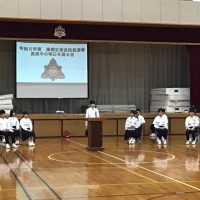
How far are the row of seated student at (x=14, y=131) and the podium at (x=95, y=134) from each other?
238 cm

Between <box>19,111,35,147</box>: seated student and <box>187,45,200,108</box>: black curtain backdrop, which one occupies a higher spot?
<box>187,45,200,108</box>: black curtain backdrop

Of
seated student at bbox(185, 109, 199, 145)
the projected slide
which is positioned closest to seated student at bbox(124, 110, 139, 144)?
seated student at bbox(185, 109, 199, 145)

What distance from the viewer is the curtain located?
19422 millimetres

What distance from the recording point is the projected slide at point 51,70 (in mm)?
18031

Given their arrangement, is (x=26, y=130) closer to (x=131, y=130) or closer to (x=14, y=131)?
(x=14, y=131)

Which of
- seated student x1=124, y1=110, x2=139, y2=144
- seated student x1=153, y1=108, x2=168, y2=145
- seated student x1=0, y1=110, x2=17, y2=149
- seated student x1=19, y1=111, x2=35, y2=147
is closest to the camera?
seated student x1=0, y1=110, x2=17, y2=149

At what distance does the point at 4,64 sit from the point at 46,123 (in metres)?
3.18

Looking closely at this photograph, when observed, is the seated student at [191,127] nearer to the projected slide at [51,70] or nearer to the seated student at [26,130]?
the seated student at [26,130]

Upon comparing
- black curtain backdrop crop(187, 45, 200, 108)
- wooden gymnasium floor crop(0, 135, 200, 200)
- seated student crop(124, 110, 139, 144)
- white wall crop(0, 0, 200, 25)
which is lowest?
wooden gymnasium floor crop(0, 135, 200, 200)

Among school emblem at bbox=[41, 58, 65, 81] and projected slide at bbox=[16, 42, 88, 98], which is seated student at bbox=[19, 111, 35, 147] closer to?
projected slide at bbox=[16, 42, 88, 98]

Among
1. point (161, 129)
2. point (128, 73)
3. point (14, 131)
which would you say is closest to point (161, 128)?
point (161, 129)

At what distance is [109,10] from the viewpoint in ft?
54.2

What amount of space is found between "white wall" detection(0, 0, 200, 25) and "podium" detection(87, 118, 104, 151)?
493cm

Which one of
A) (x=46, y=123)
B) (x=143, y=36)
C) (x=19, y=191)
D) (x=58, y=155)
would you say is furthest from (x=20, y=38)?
(x=19, y=191)
